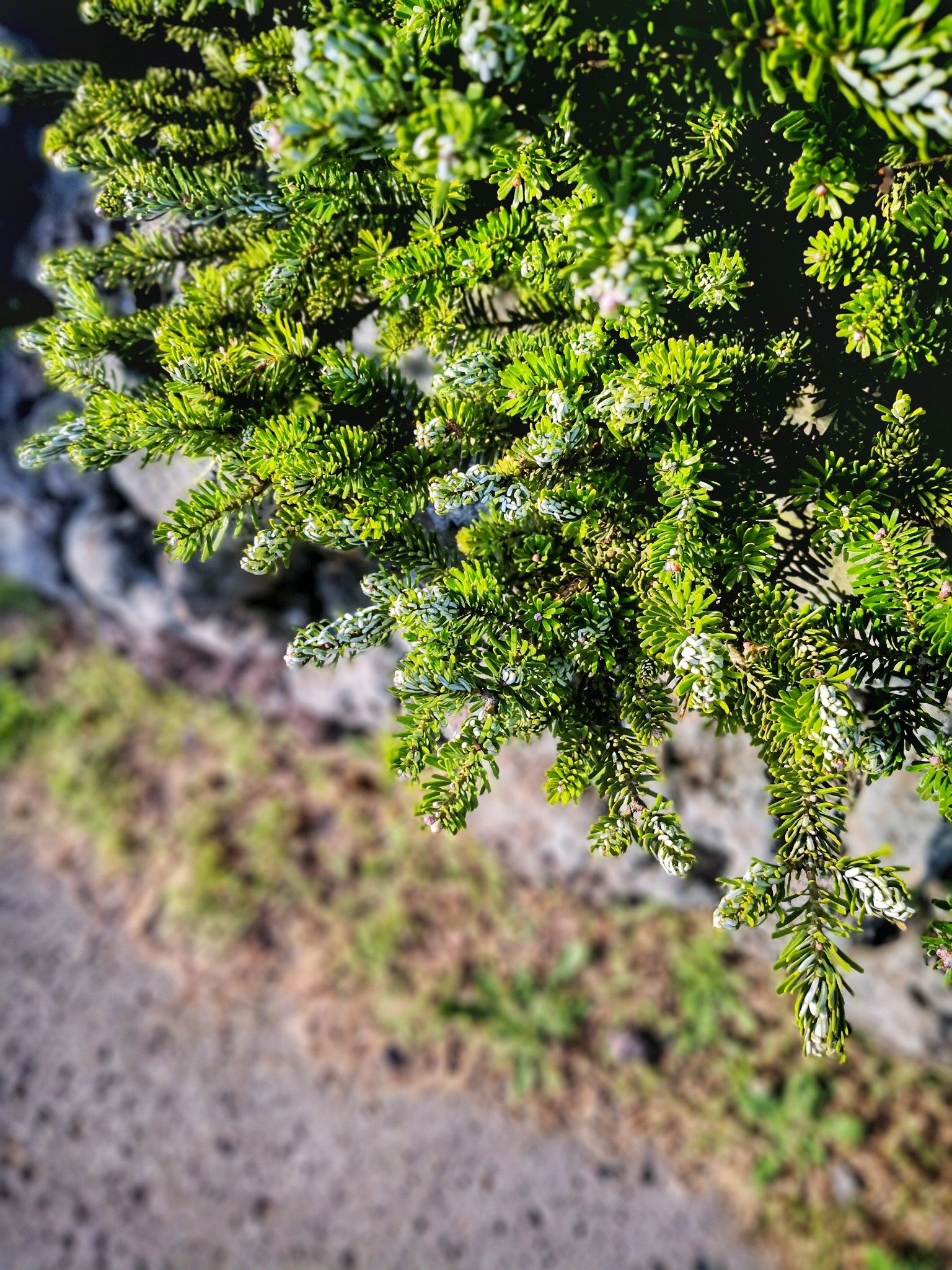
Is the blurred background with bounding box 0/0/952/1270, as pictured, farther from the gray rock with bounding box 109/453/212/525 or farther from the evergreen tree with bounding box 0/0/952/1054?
the evergreen tree with bounding box 0/0/952/1054

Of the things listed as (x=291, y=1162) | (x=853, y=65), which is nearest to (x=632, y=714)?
(x=853, y=65)

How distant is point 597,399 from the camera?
1.15 metres

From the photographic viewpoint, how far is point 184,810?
402cm

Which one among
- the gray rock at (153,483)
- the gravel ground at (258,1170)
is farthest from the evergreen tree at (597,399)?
the gravel ground at (258,1170)

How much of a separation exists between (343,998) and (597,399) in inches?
128

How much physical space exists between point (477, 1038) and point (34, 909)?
236 cm

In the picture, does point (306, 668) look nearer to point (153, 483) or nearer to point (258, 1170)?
point (153, 483)

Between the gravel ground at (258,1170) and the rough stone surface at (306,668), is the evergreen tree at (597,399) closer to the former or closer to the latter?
the rough stone surface at (306,668)

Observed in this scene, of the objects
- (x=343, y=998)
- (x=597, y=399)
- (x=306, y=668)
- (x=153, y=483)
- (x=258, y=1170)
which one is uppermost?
(x=597, y=399)

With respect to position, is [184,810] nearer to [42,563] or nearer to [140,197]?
[42,563]

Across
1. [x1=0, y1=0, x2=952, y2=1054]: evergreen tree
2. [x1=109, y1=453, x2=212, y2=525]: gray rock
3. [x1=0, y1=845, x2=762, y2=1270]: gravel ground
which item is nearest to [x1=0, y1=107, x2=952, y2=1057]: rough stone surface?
[x1=109, y1=453, x2=212, y2=525]: gray rock

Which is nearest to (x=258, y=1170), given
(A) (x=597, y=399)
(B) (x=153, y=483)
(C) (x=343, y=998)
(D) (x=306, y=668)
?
(C) (x=343, y=998)

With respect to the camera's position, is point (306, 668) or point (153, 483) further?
point (306, 668)

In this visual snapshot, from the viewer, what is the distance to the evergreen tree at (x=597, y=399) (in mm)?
1002
